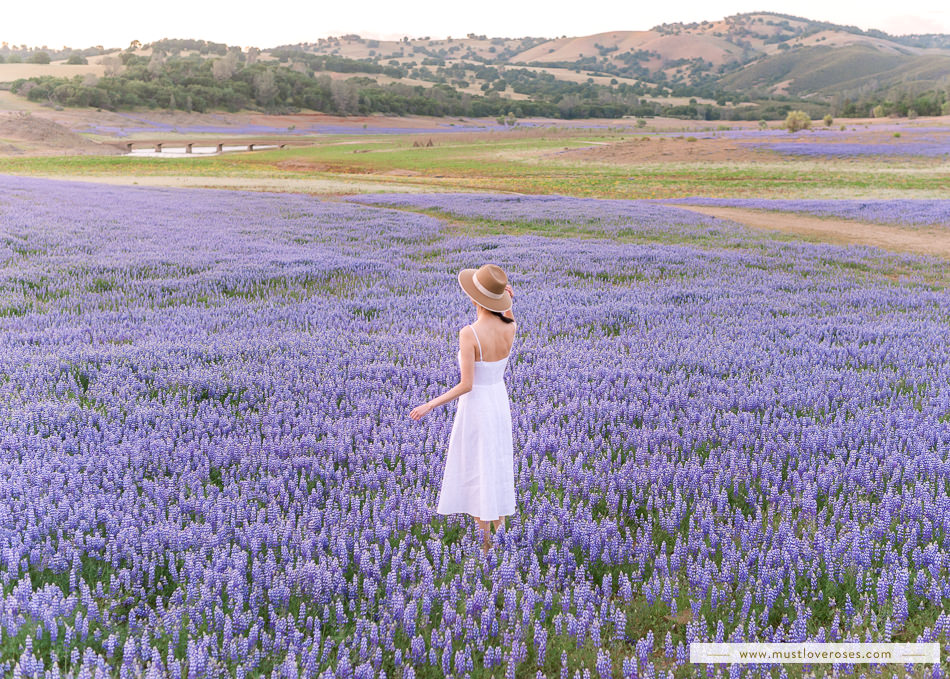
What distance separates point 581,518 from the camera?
4.41 meters

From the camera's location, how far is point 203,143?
8919 cm

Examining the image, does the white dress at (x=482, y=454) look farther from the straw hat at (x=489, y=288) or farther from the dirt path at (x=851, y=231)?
the dirt path at (x=851, y=231)

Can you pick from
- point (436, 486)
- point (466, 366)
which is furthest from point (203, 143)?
point (466, 366)

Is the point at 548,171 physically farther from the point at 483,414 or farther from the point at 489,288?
the point at 483,414

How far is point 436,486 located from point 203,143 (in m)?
95.5

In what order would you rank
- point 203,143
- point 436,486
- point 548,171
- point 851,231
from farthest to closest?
point 203,143 < point 548,171 < point 851,231 < point 436,486

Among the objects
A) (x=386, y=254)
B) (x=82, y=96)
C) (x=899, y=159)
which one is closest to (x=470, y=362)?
(x=386, y=254)

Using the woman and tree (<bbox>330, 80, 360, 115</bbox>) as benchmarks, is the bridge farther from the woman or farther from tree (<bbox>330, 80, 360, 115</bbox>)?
the woman

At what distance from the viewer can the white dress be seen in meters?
4.05

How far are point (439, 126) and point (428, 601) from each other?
416 ft

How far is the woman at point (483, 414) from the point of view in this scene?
157 inches

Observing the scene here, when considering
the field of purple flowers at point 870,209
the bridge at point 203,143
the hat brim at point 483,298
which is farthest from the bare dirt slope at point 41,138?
the hat brim at point 483,298

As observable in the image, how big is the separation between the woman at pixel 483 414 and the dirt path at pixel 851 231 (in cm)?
1851

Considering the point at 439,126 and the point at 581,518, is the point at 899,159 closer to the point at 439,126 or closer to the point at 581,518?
the point at 581,518
